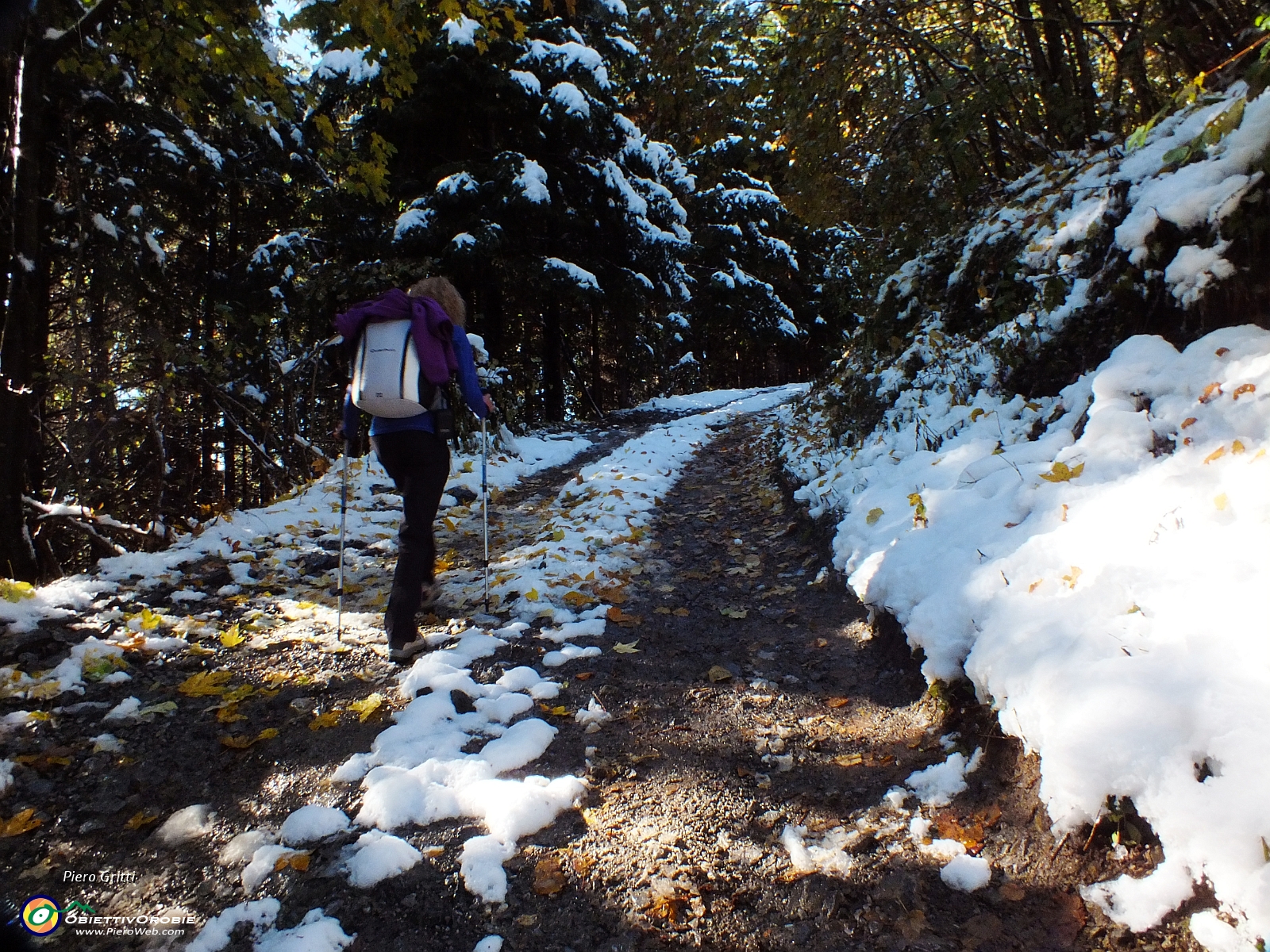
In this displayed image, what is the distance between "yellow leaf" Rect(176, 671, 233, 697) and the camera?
3.34 metres

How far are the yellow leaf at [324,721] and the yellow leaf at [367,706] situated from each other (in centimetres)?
9

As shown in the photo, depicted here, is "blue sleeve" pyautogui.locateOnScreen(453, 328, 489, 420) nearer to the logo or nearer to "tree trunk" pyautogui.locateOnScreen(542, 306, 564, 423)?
the logo

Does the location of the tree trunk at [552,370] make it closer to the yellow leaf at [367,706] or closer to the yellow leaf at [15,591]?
the yellow leaf at [15,591]

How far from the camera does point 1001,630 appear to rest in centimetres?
244

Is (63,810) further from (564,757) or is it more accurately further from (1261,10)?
(1261,10)

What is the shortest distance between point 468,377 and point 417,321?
1.30ft

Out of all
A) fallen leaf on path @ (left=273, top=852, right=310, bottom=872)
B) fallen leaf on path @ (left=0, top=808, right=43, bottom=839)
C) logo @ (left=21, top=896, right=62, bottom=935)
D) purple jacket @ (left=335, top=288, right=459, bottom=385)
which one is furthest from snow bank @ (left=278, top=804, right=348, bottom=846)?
purple jacket @ (left=335, top=288, right=459, bottom=385)

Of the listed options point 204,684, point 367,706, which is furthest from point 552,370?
point 367,706

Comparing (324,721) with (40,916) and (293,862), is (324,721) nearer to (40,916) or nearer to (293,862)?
(293,862)

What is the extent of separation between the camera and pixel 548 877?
→ 84.6 inches

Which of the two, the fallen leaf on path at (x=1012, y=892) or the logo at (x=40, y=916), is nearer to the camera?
the fallen leaf on path at (x=1012, y=892)

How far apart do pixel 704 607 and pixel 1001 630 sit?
215 centimetres

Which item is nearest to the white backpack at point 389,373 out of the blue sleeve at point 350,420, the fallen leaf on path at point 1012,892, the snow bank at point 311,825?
the blue sleeve at point 350,420

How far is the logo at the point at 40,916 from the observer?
6.55 feet
